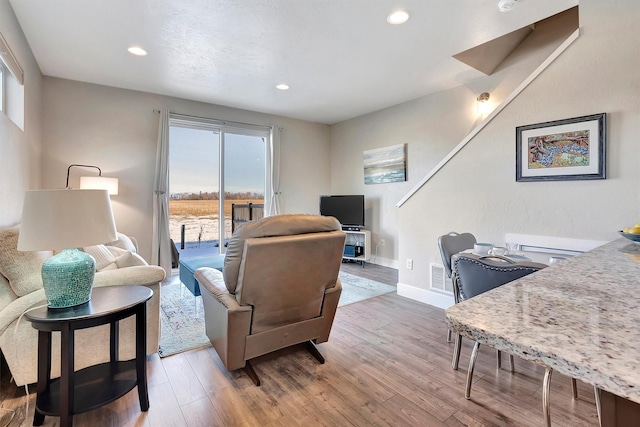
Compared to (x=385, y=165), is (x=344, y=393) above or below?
below

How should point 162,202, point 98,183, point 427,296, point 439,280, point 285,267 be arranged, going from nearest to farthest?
1. point 285,267
2. point 439,280
3. point 427,296
4. point 98,183
5. point 162,202

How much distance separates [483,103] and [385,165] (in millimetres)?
1737

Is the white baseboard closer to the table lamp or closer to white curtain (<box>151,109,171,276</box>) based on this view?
the table lamp

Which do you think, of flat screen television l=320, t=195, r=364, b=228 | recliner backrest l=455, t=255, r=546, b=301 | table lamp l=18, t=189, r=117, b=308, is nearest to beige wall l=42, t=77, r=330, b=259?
flat screen television l=320, t=195, r=364, b=228

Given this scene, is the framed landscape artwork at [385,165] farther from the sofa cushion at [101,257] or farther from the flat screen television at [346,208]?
the sofa cushion at [101,257]

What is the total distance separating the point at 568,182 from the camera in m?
2.44

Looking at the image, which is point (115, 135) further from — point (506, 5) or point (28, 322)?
point (506, 5)

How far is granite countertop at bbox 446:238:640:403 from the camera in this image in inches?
19.7

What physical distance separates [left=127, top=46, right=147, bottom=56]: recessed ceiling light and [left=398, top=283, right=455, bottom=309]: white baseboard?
3.86 m

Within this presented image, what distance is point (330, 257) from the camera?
202 cm

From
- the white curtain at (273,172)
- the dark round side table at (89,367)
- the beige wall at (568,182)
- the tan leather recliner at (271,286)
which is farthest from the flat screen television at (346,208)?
the dark round side table at (89,367)

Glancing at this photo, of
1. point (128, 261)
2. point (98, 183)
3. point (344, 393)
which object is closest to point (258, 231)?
point (344, 393)

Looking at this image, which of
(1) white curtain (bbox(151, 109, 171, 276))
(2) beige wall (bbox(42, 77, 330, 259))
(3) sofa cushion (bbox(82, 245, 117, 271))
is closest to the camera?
(3) sofa cushion (bbox(82, 245, 117, 271))

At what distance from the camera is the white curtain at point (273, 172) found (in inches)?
218
